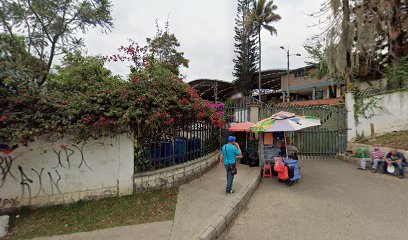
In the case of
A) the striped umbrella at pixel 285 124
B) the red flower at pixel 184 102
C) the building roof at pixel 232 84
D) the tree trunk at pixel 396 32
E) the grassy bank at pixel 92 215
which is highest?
the building roof at pixel 232 84

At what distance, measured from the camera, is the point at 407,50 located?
442 inches

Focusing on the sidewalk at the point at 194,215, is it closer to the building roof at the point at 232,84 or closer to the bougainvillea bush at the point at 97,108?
the bougainvillea bush at the point at 97,108

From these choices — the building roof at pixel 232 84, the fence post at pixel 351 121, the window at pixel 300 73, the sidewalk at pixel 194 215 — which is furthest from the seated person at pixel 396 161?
the window at pixel 300 73

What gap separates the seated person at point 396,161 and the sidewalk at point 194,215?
4621 millimetres

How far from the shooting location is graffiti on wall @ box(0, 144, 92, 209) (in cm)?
393

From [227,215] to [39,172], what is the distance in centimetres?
400

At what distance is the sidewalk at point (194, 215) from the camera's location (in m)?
3.25

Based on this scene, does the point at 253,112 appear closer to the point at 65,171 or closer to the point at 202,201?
the point at 202,201

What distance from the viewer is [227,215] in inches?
146

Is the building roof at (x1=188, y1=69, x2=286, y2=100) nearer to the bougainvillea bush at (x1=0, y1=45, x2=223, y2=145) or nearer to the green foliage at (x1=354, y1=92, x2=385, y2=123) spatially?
the green foliage at (x1=354, y1=92, x2=385, y2=123)

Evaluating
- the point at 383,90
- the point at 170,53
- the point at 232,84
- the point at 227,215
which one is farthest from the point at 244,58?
the point at 227,215

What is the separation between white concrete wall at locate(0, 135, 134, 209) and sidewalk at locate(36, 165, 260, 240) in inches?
49.4

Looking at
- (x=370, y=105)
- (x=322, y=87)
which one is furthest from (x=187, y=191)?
(x=322, y=87)

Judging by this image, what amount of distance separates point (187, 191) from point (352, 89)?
990 centimetres
